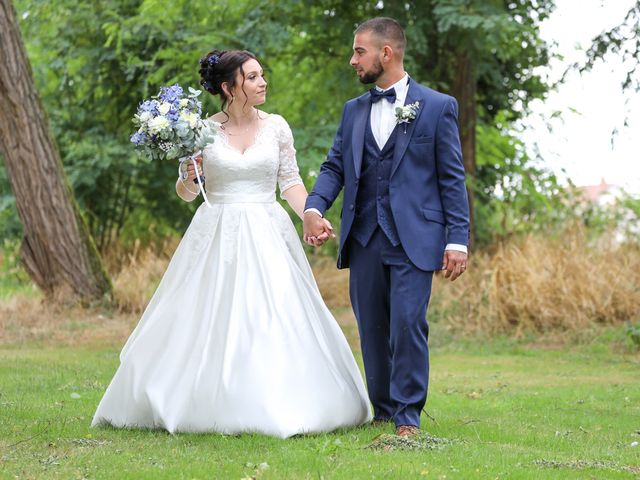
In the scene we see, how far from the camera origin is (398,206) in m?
5.97

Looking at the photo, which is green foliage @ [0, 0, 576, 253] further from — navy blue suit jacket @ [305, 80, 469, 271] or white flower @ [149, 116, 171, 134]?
white flower @ [149, 116, 171, 134]

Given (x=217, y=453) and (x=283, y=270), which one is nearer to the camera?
(x=217, y=453)

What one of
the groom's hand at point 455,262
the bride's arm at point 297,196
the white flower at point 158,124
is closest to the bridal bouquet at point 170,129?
the white flower at point 158,124

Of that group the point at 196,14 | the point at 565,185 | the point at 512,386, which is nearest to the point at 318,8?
the point at 196,14

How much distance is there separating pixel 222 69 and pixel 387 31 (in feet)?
3.69

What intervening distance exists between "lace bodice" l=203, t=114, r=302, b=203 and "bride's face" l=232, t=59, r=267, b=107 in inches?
7.6

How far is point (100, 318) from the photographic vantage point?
13312mm

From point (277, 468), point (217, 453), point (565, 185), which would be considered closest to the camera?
point (277, 468)

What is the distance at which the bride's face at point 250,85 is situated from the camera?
6.58 meters

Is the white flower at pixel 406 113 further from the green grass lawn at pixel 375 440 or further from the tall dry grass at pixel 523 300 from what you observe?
the tall dry grass at pixel 523 300

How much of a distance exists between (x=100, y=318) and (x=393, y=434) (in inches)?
314

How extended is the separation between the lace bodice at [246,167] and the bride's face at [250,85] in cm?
19

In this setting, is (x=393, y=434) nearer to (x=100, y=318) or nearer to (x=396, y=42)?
(x=396, y=42)

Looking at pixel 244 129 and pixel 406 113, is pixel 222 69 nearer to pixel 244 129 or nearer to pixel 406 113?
pixel 244 129
